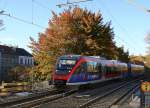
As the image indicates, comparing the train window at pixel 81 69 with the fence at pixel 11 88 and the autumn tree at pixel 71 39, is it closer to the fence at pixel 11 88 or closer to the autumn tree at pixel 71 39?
the fence at pixel 11 88

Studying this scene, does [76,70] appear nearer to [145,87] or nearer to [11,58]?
[145,87]

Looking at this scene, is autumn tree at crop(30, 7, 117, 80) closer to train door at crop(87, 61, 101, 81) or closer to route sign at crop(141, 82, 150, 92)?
train door at crop(87, 61, 101, 81)

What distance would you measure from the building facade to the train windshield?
54.6m

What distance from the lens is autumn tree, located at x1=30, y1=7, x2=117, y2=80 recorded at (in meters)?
50.3

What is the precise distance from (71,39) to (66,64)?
1879 centimetres

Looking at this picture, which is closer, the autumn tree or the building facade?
the autumn tree

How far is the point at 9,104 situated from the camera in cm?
2284

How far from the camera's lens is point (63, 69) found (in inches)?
1304

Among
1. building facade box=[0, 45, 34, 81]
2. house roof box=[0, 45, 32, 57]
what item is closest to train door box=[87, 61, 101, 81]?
building facade box=[0, 45, 34, 81]

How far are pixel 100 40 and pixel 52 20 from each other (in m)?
6.47

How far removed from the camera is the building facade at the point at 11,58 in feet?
305

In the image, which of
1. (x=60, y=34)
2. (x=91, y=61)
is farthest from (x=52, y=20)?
(x=91, y=61)

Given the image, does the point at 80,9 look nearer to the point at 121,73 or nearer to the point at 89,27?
the point at 89,27

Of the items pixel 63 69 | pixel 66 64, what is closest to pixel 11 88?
pixel 63 69
